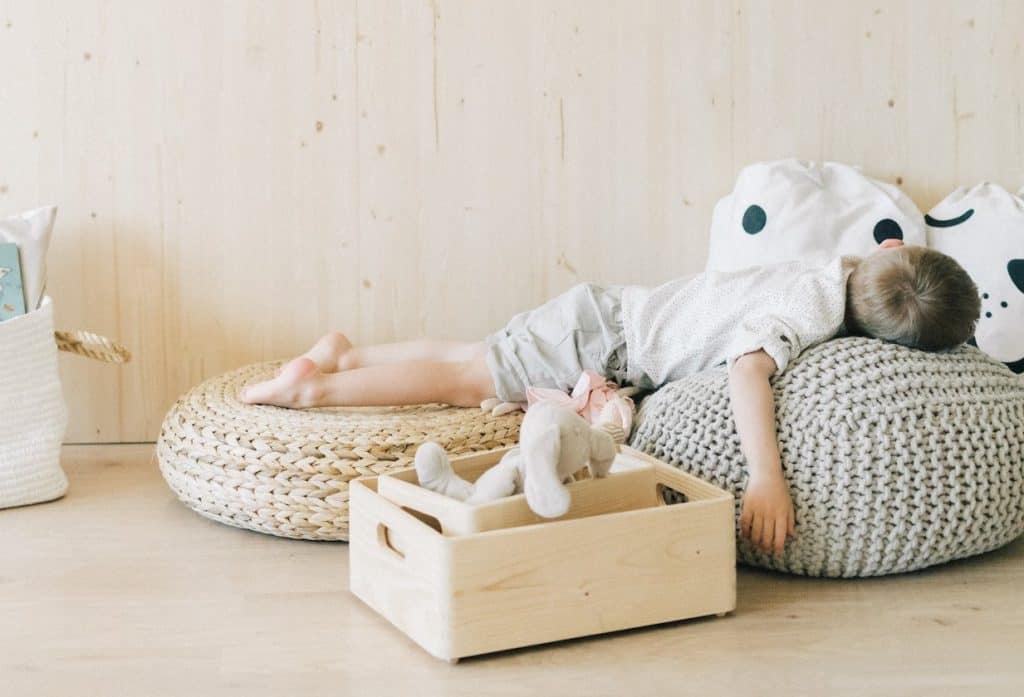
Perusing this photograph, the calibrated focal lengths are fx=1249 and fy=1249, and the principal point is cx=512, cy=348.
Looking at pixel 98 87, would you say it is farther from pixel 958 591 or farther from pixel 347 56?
pixel 958 591

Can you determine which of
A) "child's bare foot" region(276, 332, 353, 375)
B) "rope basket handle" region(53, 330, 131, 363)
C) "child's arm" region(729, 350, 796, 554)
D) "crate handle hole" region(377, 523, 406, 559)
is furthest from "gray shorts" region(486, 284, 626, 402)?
"rope basket handle" region(53, 330, 131, 363)

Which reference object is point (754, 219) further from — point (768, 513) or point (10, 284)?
point (10, 284)

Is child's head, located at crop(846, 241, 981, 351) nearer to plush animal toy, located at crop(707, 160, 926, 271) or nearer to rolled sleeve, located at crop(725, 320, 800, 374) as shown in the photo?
rolled sleeve, located at crop(725, 320, 800, 374)

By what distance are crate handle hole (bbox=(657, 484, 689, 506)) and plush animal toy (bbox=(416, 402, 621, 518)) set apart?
0.18m

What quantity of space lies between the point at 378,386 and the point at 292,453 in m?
0.25

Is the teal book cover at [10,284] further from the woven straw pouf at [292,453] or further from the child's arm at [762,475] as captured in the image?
the child's arm at [762,475]

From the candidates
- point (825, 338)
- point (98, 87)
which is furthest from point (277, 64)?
point (825, 338)

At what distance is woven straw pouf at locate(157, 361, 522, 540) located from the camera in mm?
1821

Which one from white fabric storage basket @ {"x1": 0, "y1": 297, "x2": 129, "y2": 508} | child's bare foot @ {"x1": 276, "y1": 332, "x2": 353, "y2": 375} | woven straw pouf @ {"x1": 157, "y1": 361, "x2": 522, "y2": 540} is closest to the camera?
woven straw pouf @ {"x1": 157, "y1": 361, "x2": 522, "y2": 540}

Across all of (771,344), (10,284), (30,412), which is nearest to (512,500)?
(771,344)

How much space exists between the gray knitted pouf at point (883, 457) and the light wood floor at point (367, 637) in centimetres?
5

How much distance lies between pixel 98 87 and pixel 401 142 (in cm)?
56

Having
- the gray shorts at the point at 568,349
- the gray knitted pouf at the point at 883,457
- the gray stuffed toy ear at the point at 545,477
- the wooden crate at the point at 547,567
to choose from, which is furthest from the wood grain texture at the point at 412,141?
the gray stuffed toy ear at the point at 545,477

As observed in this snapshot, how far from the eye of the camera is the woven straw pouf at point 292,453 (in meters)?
1.82
